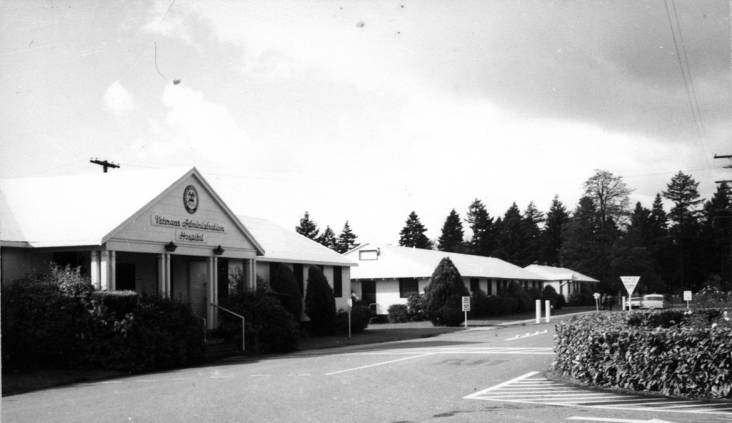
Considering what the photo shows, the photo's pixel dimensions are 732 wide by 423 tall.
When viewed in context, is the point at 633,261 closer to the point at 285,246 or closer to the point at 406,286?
the point at 406,286

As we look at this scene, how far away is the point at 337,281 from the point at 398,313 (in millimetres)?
8908

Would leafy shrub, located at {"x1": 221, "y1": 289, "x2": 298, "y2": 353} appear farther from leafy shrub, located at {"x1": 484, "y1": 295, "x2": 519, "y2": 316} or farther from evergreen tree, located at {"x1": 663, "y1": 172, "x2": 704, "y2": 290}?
evergreen tree, located at {"x1": 663, "y1": 172, "x2": 704, "y2": 290}

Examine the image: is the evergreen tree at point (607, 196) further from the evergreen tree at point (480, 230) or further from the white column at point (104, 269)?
the white column at point (104, 269)

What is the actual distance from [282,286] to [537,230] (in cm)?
11150

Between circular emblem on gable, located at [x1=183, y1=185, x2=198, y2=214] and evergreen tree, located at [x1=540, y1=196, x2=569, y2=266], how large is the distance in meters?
107

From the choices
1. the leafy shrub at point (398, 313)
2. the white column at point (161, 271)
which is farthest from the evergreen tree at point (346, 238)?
the white column at point (161, 271)

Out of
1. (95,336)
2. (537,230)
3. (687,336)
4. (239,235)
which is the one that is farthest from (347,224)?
(687,336)

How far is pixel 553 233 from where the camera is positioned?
133125mm

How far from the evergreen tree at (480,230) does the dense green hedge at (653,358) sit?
11222 cm

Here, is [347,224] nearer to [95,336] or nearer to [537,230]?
[537,230]

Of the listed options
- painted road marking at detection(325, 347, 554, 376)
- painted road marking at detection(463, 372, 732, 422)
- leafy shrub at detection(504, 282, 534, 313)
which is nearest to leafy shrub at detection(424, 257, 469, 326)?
leafy shrub at detection(504, 282, 534, 313)

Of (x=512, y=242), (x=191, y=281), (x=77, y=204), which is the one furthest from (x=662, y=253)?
(x=77, y=204)

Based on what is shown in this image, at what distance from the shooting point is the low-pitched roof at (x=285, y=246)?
35.1 metres

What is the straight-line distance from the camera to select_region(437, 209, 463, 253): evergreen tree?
129 metres
